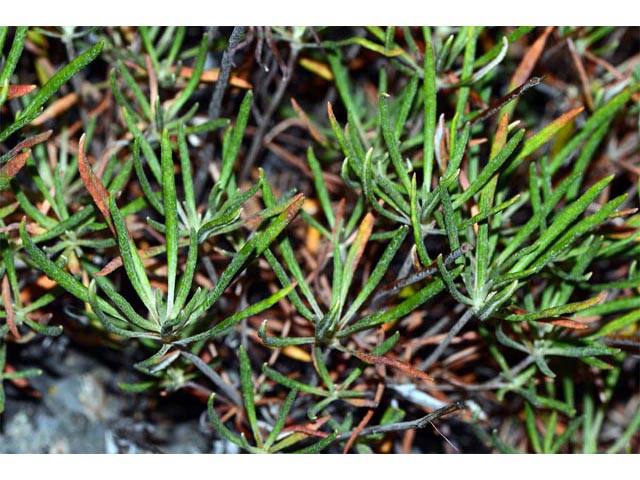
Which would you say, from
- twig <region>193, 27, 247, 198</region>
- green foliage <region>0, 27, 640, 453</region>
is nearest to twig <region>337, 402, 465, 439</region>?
green foliage <region>0, 27, 640, 453</region>

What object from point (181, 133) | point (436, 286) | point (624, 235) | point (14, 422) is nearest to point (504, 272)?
point (436, 286)

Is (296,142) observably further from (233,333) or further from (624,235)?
(624,235)

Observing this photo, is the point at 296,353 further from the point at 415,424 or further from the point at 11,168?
the point at 11,168

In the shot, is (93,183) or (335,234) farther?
(335,234)

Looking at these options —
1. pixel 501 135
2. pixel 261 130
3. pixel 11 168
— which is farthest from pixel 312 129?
pixel 11 168

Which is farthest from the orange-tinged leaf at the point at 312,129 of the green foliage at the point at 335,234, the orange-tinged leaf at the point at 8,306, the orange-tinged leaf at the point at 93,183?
the orange-tinged leaf at the point at 8,306

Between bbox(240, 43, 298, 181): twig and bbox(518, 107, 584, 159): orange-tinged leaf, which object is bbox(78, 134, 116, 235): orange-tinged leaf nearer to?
bbox(240, 43, 298, 181): twig

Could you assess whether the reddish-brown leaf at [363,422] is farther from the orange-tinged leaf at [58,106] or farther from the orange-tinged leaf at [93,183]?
the orange-tinged leaf at [58,106]

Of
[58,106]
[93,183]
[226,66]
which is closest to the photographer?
[93,183]
